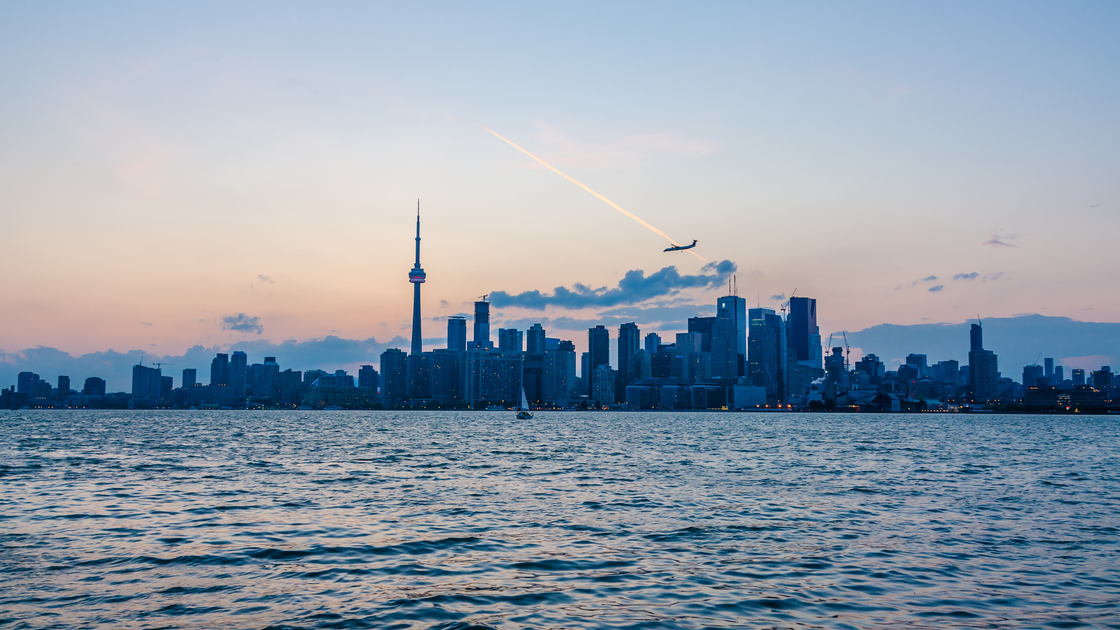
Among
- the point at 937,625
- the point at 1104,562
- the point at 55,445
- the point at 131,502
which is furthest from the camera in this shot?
the point at 55,445

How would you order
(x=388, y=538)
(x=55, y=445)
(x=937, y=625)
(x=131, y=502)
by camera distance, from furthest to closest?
(x=55, y=445)
(x=131, y=502)
(x=388, y=538)
(x=937, y=625)

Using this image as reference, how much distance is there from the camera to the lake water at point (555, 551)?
68.9 feet

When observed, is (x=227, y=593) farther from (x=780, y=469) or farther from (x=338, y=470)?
(x=780, y=469)

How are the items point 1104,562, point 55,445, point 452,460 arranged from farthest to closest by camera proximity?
point 55,445
point 452,460
point 1104,562

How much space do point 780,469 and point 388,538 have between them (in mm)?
44083

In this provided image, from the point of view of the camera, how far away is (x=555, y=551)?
29.2m

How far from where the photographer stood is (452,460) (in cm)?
7731

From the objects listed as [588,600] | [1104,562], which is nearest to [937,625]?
[588,600]

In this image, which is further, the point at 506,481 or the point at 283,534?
the point at 506,481

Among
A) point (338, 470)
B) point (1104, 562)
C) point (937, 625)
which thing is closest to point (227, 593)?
point (937, 625)

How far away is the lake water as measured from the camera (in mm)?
21016

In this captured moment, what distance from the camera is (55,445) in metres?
102

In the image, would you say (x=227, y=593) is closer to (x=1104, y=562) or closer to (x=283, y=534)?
(x=283, y=534)

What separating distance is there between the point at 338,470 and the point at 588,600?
155 ft
